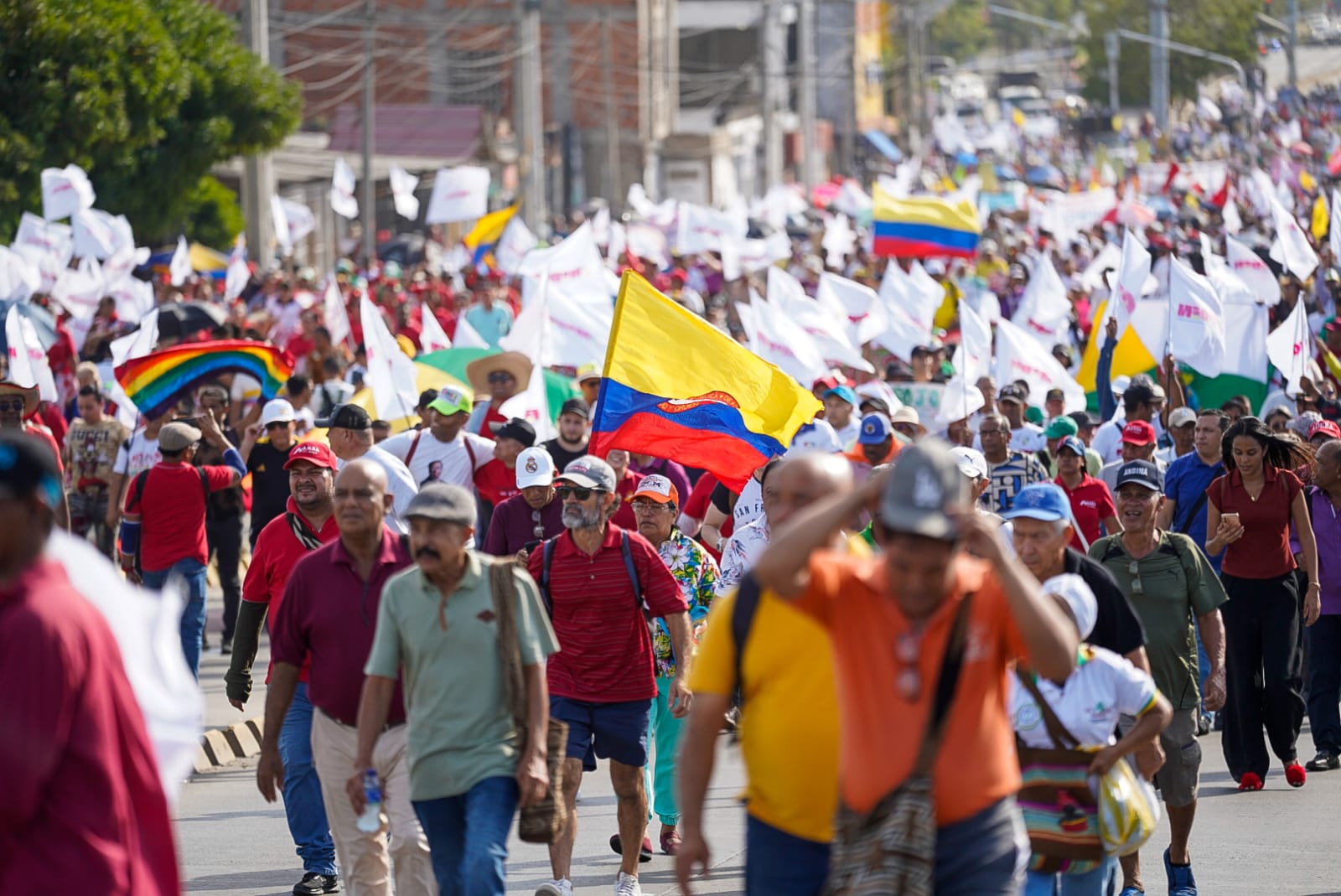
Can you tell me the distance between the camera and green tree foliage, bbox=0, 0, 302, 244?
78.3 ft

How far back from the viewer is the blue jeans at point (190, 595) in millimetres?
11633

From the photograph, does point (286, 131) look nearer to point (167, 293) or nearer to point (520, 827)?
point (167, 293)

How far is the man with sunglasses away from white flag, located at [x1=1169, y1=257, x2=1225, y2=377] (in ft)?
23.8

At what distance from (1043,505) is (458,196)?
24.1 metres

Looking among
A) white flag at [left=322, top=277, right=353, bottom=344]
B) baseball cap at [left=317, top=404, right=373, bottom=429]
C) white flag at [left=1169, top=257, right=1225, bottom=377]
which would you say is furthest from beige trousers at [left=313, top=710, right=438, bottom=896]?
white flag at [left=322, top=277, right=353, bottom=344]

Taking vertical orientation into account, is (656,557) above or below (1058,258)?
above

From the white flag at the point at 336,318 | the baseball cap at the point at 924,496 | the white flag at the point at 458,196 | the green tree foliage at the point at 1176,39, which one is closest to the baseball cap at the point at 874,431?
the baseball cap at the point at 924,496

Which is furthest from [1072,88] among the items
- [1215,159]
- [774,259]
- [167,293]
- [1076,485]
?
[1076,485]

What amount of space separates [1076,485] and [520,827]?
4909 mm

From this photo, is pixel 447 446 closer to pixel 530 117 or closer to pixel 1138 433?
pixel 1138 433

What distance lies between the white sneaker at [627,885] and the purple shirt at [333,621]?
149 centimetres

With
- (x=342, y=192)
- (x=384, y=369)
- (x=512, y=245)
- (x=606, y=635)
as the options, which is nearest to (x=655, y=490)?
(x=606, y=635)

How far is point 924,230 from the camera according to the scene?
83.5 ft

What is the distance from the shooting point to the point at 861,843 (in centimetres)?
484
